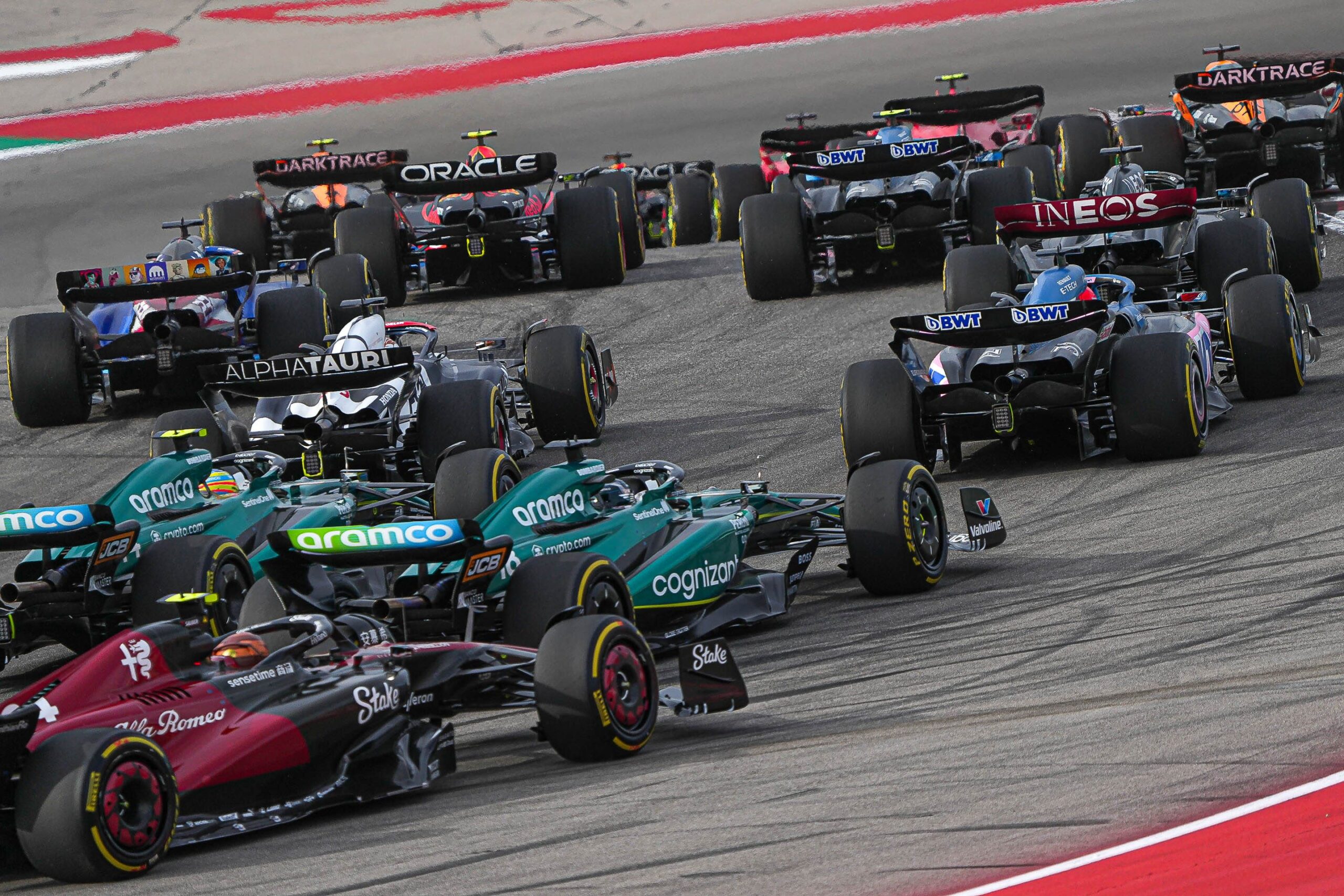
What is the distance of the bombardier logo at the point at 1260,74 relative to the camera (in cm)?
2331

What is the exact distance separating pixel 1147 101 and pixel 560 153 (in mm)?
9980

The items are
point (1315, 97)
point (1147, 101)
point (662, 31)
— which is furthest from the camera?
point (662, 31)

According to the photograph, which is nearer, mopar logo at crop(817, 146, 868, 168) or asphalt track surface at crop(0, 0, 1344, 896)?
asphalt track surface at crop(0, 0, 1344, 896)

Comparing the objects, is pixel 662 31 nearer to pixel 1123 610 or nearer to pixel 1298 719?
pixel 1123 610

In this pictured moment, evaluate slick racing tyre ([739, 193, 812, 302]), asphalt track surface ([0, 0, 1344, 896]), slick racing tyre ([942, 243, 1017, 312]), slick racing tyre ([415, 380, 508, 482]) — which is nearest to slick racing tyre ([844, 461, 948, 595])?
asphalt track surface ([0, 0, 1344, 896])

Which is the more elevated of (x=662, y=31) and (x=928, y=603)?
(x=662, y=31)

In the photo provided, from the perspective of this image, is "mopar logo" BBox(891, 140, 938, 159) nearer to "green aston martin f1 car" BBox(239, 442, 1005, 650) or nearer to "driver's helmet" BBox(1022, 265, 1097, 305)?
"driver's helmet" BBox(1022, 265, 1097, 305)

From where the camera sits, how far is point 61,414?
19.5 m

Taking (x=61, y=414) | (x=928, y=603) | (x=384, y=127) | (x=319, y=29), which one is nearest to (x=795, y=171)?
(x=61, y=414)

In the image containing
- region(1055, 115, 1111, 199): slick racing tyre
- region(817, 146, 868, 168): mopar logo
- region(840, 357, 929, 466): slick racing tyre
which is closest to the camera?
region(840, 357, 929, 466): slick racing tyre

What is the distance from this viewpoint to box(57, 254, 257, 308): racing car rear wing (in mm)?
18109

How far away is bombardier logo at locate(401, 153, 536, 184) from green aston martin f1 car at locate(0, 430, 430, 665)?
1000 cm

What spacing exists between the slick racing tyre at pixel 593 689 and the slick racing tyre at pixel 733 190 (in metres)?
19.5

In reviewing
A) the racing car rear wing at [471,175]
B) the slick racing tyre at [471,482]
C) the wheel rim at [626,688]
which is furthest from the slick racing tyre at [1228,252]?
the wheel rim at [626,688]
